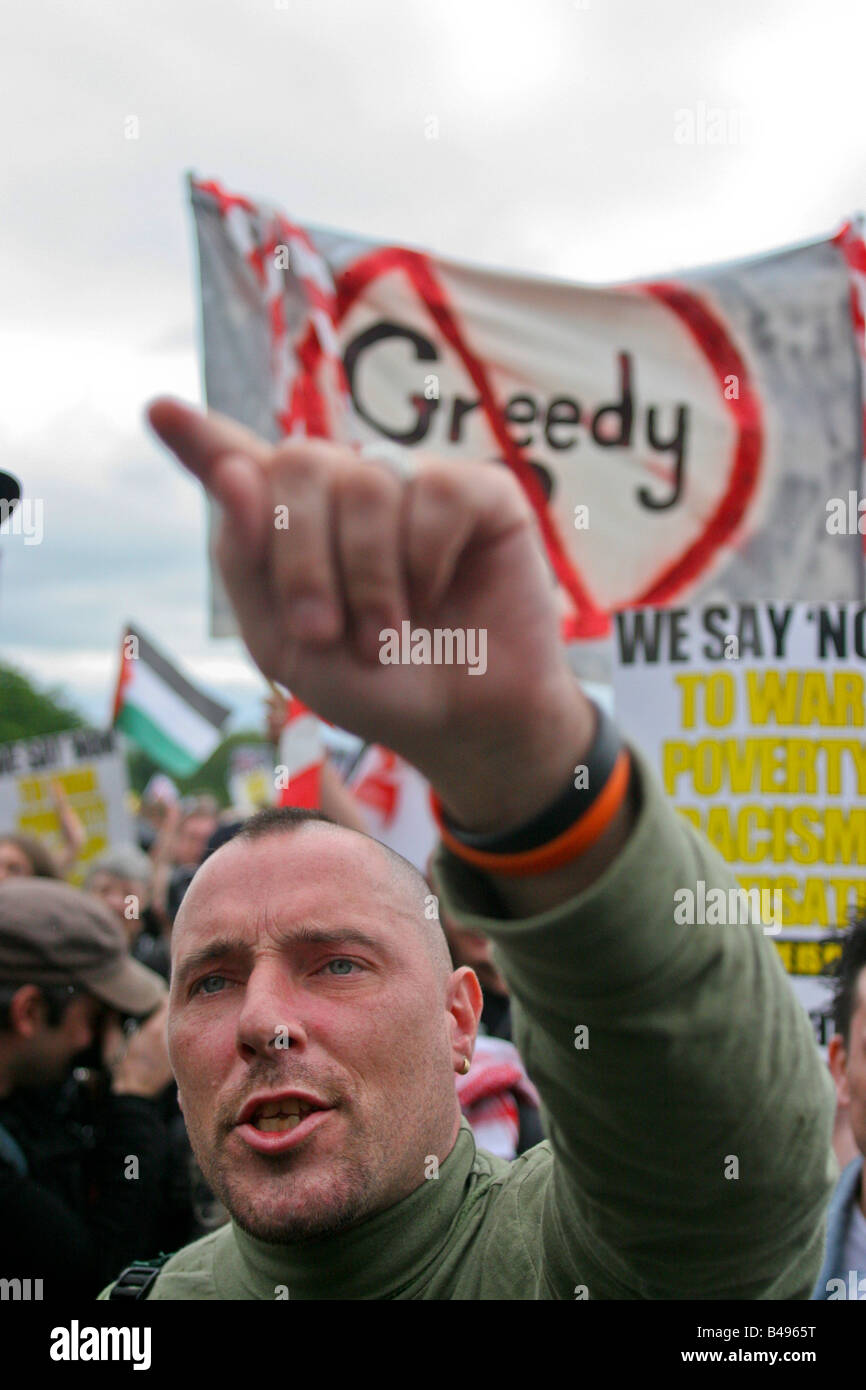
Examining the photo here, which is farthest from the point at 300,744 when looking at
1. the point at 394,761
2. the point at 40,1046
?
the point at 40,1046

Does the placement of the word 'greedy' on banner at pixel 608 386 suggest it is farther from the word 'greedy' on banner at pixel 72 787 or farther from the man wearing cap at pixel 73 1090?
the word 'greedy' on banner at pixel 72 787

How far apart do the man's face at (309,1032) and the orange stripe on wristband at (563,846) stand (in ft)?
2.04

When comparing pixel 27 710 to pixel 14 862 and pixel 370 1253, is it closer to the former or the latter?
pixel 14 862

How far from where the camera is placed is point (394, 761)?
475 centimetres

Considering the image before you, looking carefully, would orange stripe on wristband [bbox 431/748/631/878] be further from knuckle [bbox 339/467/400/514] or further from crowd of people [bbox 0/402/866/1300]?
knuckle [bbox 339/467/400/514]

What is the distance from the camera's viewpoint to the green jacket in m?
1.06

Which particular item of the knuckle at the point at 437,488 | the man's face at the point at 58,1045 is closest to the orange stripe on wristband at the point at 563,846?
the knuckle at the point at 437,488

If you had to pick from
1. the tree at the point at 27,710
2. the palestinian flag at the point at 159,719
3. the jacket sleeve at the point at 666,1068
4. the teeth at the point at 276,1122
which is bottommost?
the teeth at the point at 276,1122

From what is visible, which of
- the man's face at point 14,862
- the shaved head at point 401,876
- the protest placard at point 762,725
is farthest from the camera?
the man's face at point 14,862

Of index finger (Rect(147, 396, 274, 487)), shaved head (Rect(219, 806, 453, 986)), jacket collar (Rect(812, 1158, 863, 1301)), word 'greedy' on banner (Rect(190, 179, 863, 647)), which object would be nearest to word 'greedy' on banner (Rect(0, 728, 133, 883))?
word 'greedy' on banner (Rect(190, 179, 863, 647))

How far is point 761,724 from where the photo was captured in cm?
418

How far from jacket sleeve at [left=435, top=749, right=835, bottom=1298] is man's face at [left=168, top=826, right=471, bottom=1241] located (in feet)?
1.14

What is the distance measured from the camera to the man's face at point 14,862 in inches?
183

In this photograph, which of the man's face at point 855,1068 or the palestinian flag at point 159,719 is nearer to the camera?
the man's face at point 855,1068
